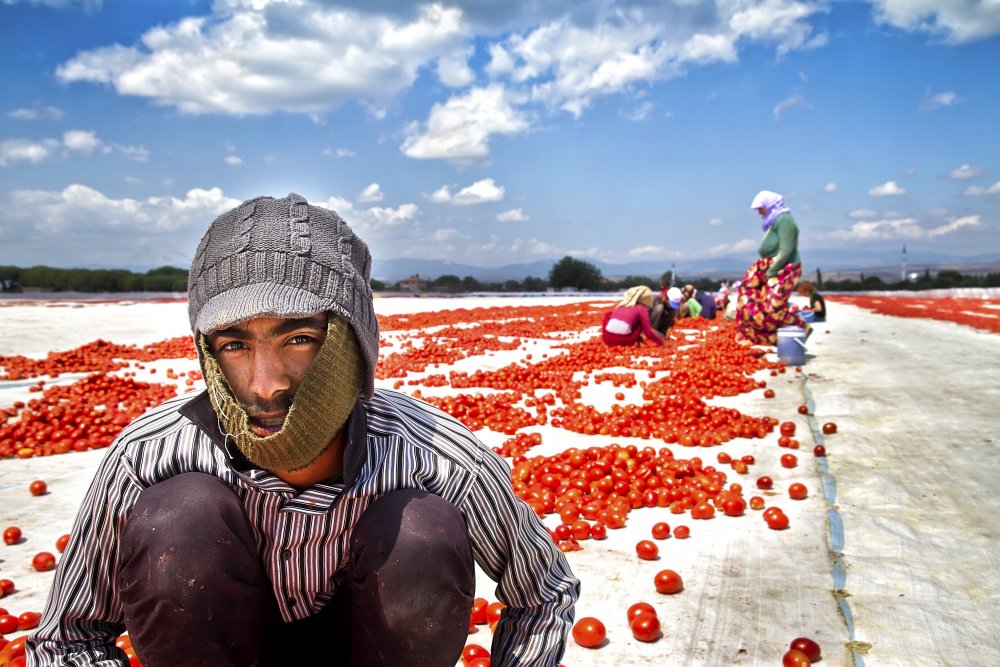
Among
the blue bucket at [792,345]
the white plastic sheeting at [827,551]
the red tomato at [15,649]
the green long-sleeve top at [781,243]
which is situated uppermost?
the green long-sleeve top at [781,243]

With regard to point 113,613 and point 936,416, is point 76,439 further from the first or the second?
point 936,416

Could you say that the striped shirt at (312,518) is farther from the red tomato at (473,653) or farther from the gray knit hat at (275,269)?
the red tomato at (473,653)

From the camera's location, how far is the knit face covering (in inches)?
54.0

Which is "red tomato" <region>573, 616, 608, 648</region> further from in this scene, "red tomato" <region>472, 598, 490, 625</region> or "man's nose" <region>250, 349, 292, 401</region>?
"man's nose" <region>250, 349, 292, 401</region>

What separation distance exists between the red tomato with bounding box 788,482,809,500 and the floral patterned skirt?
5.69 metres

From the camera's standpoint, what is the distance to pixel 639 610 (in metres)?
2.23

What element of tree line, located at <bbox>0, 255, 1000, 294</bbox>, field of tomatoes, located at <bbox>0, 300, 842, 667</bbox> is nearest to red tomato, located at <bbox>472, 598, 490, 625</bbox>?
field of tomatoes, located at <bbox>0, 300, 842, 667</bbox>

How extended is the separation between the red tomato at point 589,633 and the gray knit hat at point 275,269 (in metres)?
1.23

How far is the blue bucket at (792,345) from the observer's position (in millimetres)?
7934

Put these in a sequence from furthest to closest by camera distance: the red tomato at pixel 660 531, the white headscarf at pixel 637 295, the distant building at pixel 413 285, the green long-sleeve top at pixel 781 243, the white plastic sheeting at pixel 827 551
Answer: the distant building at pixel 413 285, the white headscarf at pixel 637 295, the green long-sleeve top at pixel 781 243, the red tomato at pixel 660 531, the white plastic sheeting at pixel 827 551

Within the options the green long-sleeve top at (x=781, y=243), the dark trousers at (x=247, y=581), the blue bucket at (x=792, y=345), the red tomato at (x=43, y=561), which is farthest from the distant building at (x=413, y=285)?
the dark trousers at (x=247, y=581)

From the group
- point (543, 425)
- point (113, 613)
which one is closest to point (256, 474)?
point (113, 613)

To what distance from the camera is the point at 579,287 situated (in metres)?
Answer: 52.7

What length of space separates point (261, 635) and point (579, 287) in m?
51.9
